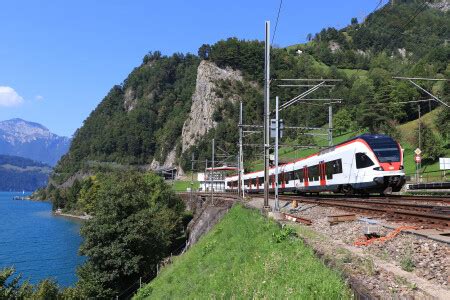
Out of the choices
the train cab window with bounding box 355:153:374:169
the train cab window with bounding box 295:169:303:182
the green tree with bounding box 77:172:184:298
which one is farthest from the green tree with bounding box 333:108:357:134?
the train cab window with bounding box 355:153:374:169

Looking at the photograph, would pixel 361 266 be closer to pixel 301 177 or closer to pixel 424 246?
pixel 424 246

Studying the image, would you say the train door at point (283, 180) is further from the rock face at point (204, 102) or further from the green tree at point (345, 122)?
the rock face at point (204, 102)

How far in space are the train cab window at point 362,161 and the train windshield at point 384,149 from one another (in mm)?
542

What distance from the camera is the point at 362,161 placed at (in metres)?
25.6

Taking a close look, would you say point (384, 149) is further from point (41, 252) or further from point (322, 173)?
point (41, 252)

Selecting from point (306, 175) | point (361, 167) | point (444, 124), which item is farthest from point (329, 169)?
point (444, 124)

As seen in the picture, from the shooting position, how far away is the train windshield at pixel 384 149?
24938mm

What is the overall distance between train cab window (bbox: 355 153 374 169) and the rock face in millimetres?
141451

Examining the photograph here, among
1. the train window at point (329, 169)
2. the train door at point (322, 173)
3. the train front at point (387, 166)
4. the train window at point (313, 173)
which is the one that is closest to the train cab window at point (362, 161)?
the train front at point (387, 166)

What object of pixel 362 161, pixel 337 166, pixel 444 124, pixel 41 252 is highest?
pixel 444 124

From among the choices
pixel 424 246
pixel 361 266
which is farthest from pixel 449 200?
pixel 361 266

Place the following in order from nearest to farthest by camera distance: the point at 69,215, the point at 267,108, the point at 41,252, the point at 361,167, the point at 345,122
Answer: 1. the point at 267,108
2. the point at 361,167
3. the point at 41,252
4. the point at 345,122
5. the point at 69,215

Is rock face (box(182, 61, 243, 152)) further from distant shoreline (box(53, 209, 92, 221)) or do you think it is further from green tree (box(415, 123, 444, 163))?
green tree (box(415, 123, 444, 163))

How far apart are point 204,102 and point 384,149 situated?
15010 centimetres
